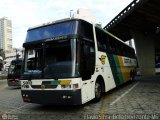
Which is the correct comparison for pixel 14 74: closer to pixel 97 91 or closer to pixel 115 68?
pixel 115 68

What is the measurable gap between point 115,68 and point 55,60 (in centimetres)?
592

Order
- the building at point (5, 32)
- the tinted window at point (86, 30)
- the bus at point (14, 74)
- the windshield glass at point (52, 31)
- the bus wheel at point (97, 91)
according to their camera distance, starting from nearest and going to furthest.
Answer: the windshield glass at point (52, 31), the tinted window at point (86, 30), the bus wheel at point (97, 91), the bus at point (14, 74), the building at point (5, 32)

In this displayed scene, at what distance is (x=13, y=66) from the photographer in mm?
21547

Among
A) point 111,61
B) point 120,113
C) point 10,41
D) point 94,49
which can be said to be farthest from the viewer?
point 10,41

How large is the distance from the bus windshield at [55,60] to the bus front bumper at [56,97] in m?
0.52

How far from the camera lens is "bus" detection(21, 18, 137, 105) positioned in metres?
9.08

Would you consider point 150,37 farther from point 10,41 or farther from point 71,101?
point 10,41

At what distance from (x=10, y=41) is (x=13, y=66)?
108563 mm

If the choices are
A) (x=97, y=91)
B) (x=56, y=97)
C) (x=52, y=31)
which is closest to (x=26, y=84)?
(x=56, y=97)

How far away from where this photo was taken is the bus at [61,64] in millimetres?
9078

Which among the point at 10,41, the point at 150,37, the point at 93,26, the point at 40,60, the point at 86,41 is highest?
the point at 10,41

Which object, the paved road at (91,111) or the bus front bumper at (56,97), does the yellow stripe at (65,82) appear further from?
the paved road at (91,111)

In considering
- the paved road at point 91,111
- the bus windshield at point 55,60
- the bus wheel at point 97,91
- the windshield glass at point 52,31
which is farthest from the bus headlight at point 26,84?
the bus wheel at point 97,91

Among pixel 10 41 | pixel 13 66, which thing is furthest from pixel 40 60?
pixel 10 41
